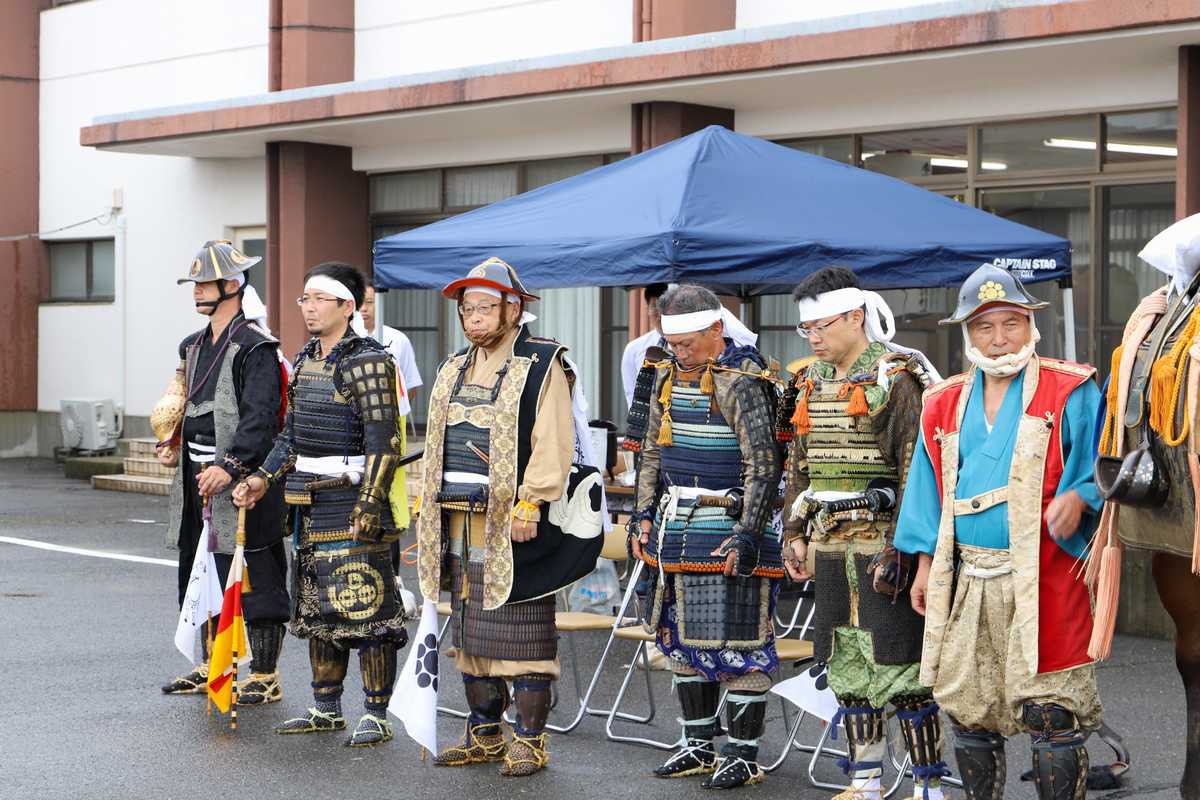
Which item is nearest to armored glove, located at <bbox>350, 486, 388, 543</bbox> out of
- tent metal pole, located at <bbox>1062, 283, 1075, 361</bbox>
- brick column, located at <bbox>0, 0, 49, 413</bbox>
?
tent metal pole, located at <bbox>1062, 283, 1075, 361</bbox>

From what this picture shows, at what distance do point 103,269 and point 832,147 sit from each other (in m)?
11.0

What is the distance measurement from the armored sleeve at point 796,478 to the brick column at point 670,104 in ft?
26.6

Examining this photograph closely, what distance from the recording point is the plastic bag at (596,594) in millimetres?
9633

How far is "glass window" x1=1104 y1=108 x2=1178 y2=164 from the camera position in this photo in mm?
12227

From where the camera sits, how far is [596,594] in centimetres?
966

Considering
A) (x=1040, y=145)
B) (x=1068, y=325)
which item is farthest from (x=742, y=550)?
(x=1040, y=145)

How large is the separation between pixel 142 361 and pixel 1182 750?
15966 millimetres

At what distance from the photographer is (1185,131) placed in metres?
11.6

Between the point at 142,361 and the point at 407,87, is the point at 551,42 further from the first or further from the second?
the point at 142,361

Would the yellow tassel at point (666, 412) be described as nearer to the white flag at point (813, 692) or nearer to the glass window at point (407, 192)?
the white flag at point (813, 692)

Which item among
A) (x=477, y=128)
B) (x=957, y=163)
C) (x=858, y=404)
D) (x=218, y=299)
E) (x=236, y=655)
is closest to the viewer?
(x=858, y=404)

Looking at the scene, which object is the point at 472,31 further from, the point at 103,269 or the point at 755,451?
the point at 755,451

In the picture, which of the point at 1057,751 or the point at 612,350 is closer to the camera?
the point at 1057,751

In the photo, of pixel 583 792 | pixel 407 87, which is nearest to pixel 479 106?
pixel 407 87
